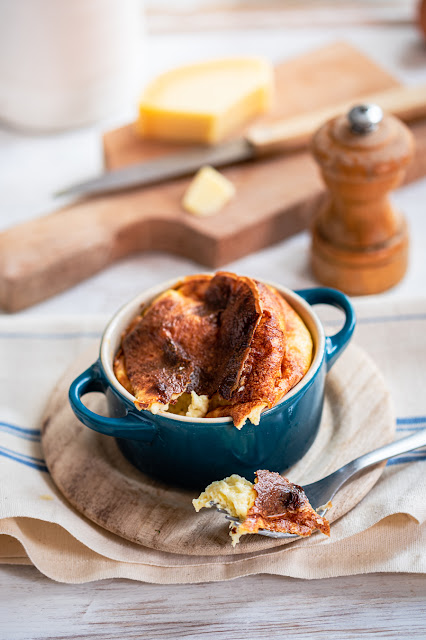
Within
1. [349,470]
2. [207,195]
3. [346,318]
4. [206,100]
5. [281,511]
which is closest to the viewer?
[281,511]

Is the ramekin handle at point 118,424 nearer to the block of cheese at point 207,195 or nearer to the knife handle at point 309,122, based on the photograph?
the block of cheese at point 207,195

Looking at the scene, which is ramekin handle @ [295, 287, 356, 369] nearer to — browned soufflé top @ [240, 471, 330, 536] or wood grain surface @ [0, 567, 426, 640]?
browned soufflé top @ [240, 471, 330, 536]

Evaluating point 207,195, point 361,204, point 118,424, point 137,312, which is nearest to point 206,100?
point 207,195

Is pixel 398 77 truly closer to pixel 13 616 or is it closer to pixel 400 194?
pixel 400 194

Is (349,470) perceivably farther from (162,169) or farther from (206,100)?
(206,100)

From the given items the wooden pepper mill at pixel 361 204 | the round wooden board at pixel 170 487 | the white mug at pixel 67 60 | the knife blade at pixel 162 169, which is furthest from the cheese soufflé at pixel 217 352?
the white mug at pixel 67 60

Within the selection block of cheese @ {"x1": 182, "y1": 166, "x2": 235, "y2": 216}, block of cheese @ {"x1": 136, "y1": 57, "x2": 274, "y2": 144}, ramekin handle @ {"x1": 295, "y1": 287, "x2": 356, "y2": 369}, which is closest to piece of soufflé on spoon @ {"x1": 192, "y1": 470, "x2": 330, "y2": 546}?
ramekin handle @ {"x1": 295, "y1": 287, "x2": 356, "y2": 369}
